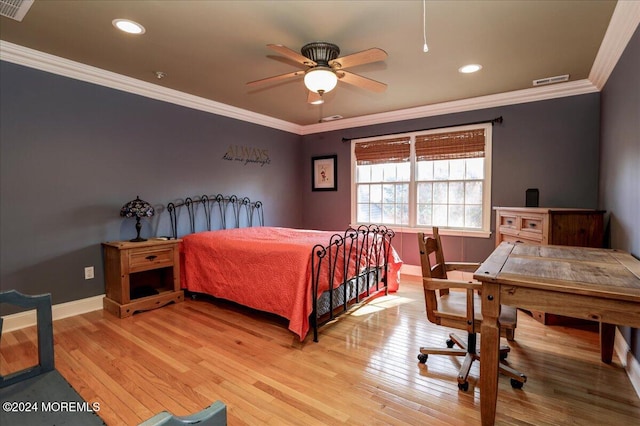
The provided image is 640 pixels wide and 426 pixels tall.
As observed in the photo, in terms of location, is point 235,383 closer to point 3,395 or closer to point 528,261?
point 3,395

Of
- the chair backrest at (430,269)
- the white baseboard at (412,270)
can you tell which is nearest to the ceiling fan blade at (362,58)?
the chair backrest at (430,269)

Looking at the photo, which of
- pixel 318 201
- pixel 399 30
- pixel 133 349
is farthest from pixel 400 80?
pixel 133 349

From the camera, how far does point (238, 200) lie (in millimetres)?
4848

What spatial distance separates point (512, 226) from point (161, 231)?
13.5ft

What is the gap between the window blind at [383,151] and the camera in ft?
16.0

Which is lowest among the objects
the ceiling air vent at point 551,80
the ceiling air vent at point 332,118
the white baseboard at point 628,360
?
the white baseboard at point 628,360

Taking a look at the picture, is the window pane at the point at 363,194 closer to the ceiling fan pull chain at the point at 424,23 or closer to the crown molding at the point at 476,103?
the crown molding at the point at 476,103

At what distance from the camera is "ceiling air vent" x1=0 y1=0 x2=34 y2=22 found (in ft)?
7.06

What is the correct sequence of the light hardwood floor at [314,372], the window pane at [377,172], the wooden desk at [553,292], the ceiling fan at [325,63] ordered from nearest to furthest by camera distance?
1. the wooden desk at [553,292]
2. the light hardwood floor at [314,372]
3. the ceiling fan at [325,63]
4. the window pane at [377,172]

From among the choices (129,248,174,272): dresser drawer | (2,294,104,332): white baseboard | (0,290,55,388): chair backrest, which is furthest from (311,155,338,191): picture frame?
(0,290,55,388): chair backrest

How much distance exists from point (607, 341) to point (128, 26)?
4.29 metres

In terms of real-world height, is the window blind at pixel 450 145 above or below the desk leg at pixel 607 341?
above

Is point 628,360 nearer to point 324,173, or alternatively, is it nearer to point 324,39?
point 324,39

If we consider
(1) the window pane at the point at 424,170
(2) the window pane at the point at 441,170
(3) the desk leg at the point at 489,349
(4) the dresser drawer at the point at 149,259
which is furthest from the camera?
(1) the window pane at the point at 424,170
